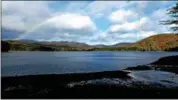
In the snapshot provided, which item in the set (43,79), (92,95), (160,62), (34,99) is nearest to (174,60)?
(160,62)

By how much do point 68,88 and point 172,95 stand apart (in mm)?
10315

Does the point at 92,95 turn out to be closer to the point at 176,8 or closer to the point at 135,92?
the point at 135,92

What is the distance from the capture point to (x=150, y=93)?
2423 cm

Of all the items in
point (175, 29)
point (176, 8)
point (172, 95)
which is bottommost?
point (172, 95)

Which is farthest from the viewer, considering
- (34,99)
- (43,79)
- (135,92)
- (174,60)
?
(174,60)

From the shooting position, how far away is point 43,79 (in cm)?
3369

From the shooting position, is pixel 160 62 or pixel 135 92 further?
pixel 160 62

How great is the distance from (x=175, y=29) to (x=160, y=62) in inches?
342

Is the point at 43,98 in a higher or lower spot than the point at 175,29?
lower

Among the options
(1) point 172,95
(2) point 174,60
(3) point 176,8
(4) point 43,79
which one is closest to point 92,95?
(1) point 172,95

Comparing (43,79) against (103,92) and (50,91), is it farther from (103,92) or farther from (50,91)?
(103,92)

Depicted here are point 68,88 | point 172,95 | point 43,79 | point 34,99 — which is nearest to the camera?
point 34,99

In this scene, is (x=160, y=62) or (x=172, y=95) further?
(x=160, y=62)

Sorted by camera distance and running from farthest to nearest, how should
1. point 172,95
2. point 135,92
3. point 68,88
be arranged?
1. point 68,88
2. point 135,92
3. point 172,95
